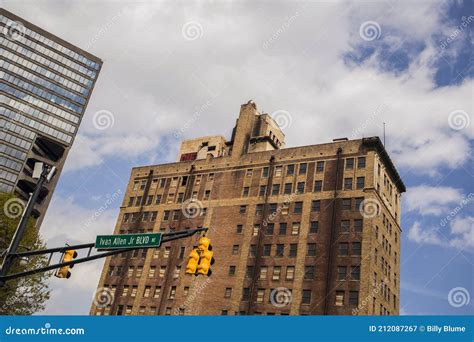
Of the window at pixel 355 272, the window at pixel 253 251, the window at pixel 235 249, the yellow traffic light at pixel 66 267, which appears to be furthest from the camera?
the window at pixel 235 249

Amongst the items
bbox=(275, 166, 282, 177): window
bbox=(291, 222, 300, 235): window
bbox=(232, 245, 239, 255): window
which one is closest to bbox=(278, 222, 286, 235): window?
bbox=(291, 222, 300, 235): window

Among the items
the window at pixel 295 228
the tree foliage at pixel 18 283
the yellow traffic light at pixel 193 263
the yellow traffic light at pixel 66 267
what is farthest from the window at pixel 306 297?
the yellow traffic light at pixel 193 263

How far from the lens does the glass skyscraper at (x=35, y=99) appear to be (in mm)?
92500

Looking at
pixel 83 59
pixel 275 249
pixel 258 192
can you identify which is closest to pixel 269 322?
pixel 275 249

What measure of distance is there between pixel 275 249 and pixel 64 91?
2677 inches

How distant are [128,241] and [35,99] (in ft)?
304

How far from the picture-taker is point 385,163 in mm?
61656

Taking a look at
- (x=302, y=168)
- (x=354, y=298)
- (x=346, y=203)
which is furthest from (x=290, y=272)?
(x=302, y=168)

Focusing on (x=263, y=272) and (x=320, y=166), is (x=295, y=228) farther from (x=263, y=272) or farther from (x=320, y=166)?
(x=320, y=166)

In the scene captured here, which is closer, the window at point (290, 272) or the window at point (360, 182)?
the window at point (290, 272)

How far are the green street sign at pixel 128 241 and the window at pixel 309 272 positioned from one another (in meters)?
40.9

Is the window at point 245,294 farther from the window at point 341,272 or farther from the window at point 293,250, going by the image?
the window at point 341,272

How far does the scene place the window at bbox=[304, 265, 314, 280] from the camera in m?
53.1

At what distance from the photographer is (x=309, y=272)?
175ft
